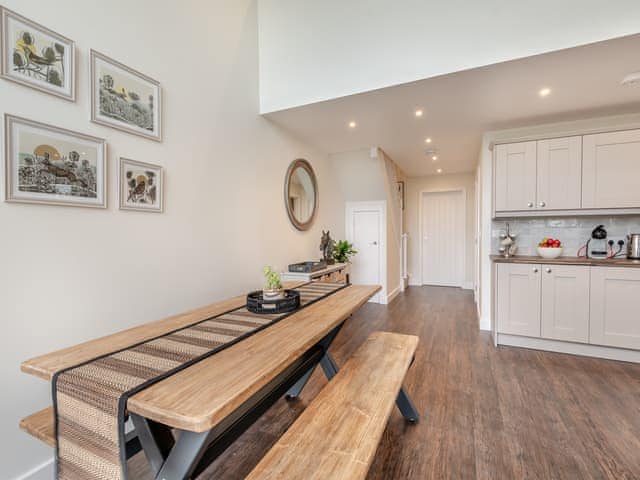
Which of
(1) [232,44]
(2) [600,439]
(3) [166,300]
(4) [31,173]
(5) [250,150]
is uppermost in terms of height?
(1) [232,44]

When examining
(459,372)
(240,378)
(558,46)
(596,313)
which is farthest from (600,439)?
(558,46)

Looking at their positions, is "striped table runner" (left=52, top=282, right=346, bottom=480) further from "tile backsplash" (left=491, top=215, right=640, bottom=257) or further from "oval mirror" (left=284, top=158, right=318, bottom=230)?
"tile backsplash" (left=491, top=215, right=640, bottom=257)

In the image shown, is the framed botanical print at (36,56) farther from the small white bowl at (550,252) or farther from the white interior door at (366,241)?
the white interior door at (366,241)

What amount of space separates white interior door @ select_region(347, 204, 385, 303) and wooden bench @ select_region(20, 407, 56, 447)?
14.6 feet

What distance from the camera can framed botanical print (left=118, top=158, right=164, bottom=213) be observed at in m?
1.86

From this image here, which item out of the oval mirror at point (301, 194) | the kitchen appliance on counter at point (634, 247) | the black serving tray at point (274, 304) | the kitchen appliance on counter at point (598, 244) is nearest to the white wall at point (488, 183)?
the kitchen appliance on counter at point (598, 244)

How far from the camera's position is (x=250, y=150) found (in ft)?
9.96

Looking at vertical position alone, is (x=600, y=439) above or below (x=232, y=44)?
below

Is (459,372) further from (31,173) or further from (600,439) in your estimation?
(31,173)

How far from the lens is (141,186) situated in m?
1.95

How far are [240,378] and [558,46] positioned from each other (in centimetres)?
282

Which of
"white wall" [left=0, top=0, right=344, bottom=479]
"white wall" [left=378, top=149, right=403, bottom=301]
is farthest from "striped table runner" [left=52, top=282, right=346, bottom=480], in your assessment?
"white wall" [left=378, top=149, right=403, bottom=301]

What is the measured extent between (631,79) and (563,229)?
1538 millimetres

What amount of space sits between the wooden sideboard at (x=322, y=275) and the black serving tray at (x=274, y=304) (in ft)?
5.52
